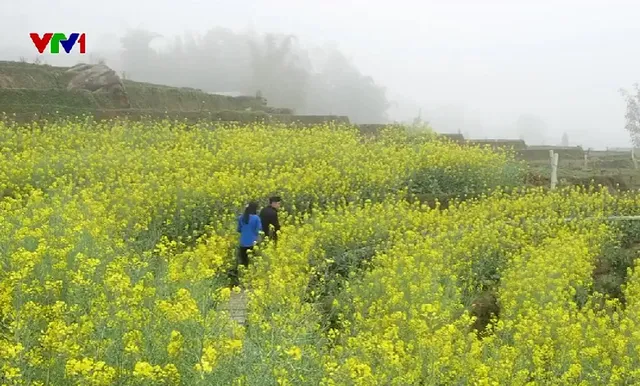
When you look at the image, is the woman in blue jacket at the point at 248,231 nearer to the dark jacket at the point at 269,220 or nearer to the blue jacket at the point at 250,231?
the blue jacket at the point at 250,231

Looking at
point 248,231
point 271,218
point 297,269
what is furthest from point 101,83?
point 297,269

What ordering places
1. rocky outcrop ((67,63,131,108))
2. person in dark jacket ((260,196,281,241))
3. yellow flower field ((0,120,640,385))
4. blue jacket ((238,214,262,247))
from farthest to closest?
rocky outcrop ((67,63,131,108))
person in dark jacket ((260,196,281,241))
blue jacket ((238,214,262,247))
yellow flower field ((0,120,640,385))

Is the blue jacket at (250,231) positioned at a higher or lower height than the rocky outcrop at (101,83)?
lower

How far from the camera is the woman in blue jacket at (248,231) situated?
351 inches

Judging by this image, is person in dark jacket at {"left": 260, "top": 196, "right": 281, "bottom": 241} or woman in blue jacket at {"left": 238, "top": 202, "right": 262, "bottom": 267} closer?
woman in blue jacket at {"left": 238, "top": 202, "right": 262, "bottom": 267}

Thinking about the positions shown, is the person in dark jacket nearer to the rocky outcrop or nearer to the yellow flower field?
the yellow flower field

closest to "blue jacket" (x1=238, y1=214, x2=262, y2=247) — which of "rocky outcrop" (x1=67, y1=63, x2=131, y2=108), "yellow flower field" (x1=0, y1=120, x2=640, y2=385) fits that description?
"yellow flower field" (x1=0, y1=120, x2=640, y2=385)

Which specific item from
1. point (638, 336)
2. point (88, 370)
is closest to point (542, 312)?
point (638, 336)

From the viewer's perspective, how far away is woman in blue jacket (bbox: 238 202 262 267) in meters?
8.91

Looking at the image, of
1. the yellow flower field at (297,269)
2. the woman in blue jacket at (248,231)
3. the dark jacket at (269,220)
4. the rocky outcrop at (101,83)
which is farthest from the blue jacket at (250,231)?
the rocky outcrop at (101,83)

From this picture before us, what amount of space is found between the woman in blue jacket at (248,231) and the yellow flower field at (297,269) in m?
0.24

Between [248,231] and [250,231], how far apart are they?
0.03m

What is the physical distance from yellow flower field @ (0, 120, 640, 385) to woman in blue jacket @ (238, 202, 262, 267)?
24 centimetres

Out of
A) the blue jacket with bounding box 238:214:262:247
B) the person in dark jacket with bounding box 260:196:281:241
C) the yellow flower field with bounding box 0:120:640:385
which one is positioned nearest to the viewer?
the yellow flower field with bounding box 0:120:640:385
